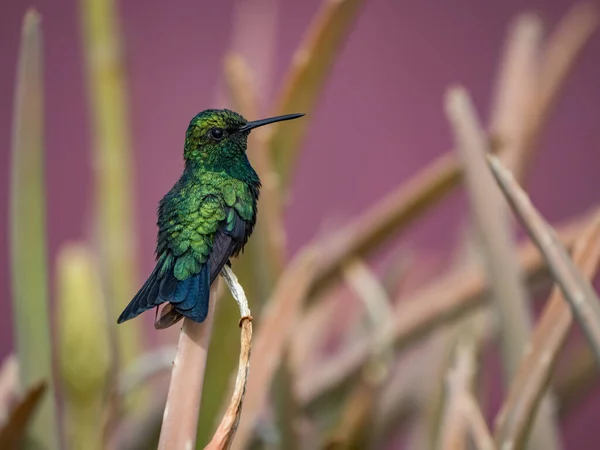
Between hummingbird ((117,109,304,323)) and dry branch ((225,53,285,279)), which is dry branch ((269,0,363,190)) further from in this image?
hummingbird ((117,109,304,323))

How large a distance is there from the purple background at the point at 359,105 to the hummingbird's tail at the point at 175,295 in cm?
27

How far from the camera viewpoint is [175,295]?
0.10m

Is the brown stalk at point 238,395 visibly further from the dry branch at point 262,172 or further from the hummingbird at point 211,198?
the dry branch at point 262,172

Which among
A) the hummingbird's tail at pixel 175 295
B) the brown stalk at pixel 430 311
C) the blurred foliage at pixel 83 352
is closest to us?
the hummingbird's tail at pixel 175 295

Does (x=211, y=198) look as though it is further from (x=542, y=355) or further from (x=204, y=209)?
(x=542, y=355)

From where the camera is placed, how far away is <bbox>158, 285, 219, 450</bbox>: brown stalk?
112 millimetres

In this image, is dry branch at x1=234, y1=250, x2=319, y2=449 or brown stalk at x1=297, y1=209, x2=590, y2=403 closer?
dry branch at x1=234, y1=250, x2=319, y2=449

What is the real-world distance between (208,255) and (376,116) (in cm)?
44

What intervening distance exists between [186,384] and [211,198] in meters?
0.03

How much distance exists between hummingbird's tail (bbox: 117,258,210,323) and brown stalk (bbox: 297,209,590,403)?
9.0 inches

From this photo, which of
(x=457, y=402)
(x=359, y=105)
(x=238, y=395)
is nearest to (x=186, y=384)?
(x=238, y=395)

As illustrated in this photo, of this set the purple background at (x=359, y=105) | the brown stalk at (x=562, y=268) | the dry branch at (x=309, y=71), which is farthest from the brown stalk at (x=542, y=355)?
the purple background at (x=359, y=105)

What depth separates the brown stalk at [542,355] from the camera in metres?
0.19

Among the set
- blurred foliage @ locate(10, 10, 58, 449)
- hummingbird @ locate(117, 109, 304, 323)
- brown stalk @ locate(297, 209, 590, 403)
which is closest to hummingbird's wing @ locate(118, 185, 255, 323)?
hummingbird @ locate(117, 109, 304, 323)
